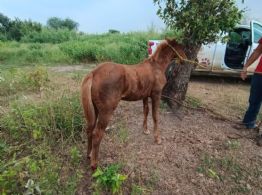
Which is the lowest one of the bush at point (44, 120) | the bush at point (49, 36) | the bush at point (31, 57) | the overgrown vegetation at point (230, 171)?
the bush at point (49, 36)

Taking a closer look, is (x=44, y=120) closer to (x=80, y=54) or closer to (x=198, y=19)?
(x=198, y=19)

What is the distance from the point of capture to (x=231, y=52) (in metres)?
9.45

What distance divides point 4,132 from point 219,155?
317 centimetres

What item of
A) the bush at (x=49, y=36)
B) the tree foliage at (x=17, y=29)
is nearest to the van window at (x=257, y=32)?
the bush at (x=49, y=36)

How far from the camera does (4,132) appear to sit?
4.65 metres

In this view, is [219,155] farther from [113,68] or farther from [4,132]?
[4,132]

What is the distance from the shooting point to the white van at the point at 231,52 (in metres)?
8.87

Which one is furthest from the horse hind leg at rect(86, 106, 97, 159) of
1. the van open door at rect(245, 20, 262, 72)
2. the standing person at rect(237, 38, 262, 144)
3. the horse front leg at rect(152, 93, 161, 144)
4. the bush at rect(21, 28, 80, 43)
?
the bush at rect(21, 28, 80, 43)

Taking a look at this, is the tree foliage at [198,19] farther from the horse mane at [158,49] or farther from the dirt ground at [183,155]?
the dirt ground at [183,155]

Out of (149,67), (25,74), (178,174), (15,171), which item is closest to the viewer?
(15,171)

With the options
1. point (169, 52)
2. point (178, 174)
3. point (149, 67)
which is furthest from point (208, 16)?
point (178, 174)

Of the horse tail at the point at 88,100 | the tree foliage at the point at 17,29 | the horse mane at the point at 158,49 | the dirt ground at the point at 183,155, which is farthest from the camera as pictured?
the tree foliage at the point at 17,29

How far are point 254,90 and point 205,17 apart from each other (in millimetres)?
1537

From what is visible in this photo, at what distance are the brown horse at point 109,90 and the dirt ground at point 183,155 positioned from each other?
49cm
